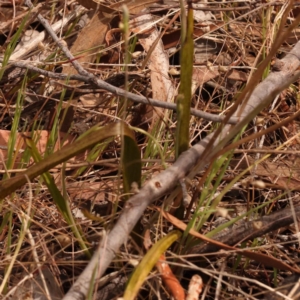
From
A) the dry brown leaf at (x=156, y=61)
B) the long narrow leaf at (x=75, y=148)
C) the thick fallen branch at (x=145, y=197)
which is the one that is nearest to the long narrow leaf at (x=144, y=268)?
the thick fallen branch at (x=145, y=197)

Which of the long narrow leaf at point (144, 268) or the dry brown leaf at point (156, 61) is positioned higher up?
the dry brown leaf at point (156, 61)

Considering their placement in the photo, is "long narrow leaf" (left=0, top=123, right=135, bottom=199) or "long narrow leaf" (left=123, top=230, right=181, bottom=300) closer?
"long narrow leaf" (left=123, top=230, right=181, bottom=300)

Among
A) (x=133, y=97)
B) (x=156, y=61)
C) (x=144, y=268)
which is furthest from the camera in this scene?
(x=156, y=61)

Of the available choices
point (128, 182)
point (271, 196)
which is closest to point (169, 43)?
point (271, 196)

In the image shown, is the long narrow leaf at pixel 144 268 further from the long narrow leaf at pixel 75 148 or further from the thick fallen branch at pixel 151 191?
the long narrow leaf at pixel 75 148

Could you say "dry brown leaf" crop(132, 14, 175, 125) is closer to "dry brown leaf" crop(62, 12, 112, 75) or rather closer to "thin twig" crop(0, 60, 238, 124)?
"dry brown leaf" crop(62, 12, 112, 75)

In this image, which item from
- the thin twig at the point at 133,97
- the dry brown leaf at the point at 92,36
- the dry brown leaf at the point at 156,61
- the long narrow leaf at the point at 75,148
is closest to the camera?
the long narrow leaf at the point at 75,148

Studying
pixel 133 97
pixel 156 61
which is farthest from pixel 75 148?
pixel 156 61

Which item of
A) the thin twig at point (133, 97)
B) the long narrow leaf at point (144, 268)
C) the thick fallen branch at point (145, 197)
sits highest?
the thin twig at point (133, 97)

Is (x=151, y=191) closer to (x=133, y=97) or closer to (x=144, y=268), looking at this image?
(x=144, y=268)

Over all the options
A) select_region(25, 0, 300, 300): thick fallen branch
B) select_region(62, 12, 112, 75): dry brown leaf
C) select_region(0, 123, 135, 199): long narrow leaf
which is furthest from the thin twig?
select_region(62, 12, 112, 75): dry brown leaf

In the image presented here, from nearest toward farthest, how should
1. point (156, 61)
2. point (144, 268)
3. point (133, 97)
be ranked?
point (144, 268) < point (133, 97) < point (156, 61)
